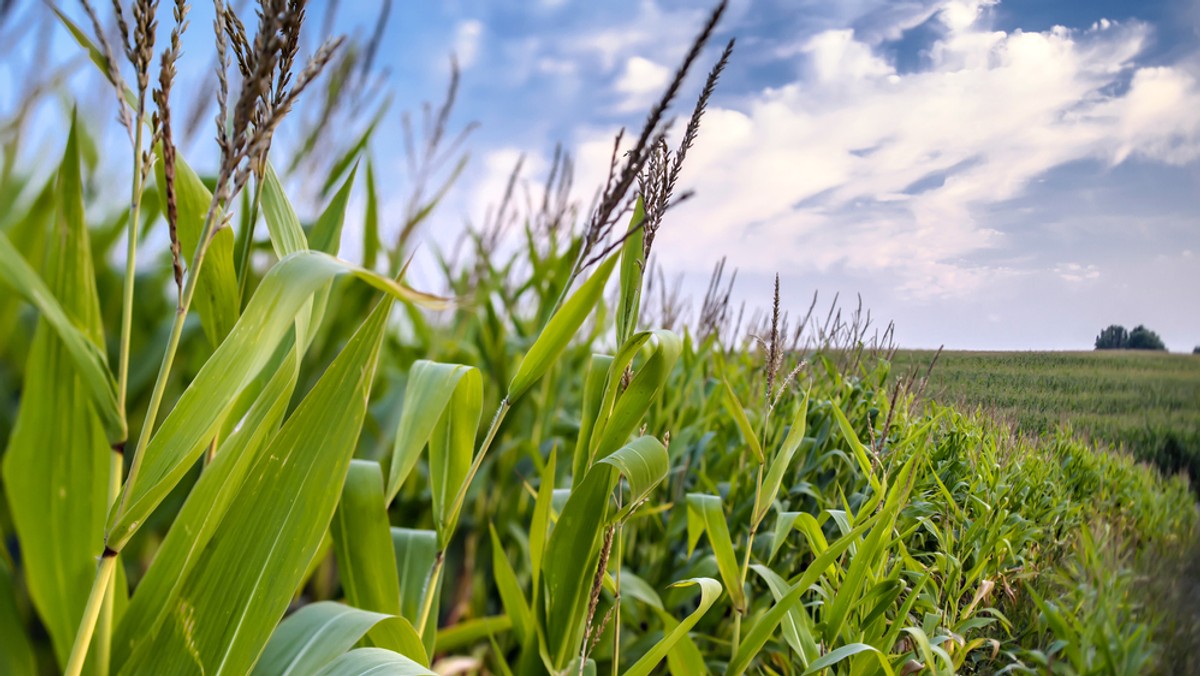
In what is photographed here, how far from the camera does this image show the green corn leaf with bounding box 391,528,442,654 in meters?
1.03

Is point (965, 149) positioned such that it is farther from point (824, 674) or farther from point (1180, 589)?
point (824, 674)

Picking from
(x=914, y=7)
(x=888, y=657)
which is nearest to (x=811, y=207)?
(x=914, y=7)

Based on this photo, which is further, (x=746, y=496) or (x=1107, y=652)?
(x=746, y=496)

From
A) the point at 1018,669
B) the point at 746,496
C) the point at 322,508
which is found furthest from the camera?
the point at 746,496

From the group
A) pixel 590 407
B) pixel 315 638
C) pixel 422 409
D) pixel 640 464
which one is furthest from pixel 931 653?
pixel 315 638

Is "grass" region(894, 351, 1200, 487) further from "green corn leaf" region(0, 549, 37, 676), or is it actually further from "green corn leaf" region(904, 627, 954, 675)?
"green corn leaf" region(0, 549, 37, 676)

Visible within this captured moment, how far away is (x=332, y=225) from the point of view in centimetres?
108

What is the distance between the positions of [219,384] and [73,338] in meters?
0.20

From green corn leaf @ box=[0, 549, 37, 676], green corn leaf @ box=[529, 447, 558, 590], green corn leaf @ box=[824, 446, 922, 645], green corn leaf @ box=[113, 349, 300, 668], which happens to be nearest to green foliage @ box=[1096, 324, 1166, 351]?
green corn leaf @ box=[824, 446, 922, 645]

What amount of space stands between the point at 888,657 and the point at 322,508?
557 mm

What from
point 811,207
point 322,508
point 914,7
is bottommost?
point 322,508

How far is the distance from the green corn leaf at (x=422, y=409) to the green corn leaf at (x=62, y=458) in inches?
13.4

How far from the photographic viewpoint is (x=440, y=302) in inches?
18.8

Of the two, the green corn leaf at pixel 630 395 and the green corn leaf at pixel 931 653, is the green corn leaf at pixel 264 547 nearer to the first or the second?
the green corn leaf at pixel 630 395
